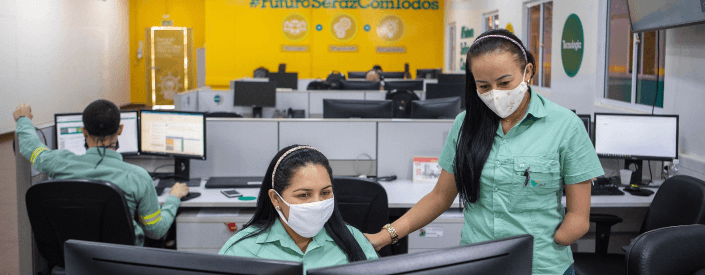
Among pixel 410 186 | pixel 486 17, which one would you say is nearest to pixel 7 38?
pixel 410 186

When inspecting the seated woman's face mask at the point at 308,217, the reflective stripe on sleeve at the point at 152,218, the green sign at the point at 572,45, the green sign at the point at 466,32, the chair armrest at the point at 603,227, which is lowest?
the chair armrest at the point at 603,227

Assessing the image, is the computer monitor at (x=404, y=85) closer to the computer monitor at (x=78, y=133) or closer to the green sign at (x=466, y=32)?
the computer monitor at (x=78, y=133)

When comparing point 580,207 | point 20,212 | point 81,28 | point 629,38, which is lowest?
point 20,212

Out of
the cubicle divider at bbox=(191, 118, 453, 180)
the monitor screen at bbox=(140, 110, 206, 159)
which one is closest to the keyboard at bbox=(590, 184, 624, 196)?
the cubicle divider at bbox=(191, 118, 453, 180)

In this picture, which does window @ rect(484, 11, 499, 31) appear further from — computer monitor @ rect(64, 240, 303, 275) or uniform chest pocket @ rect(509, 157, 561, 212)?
computer monitor @ rect(64, 240, 303, 275)

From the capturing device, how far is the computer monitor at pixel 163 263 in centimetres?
82

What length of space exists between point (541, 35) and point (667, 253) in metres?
6.30

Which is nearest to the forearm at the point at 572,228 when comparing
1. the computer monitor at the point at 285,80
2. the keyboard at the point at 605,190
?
the keyboard at the point at 605,190

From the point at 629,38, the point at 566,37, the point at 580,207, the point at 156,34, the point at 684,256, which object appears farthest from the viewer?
the point at 156,34

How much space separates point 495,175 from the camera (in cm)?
150

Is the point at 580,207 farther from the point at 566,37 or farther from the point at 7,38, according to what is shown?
the point at 7,38

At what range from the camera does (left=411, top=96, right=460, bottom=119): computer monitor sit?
3.94 metres

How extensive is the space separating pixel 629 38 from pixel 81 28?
9.21 metres

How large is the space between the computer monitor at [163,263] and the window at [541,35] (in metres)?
7.00
